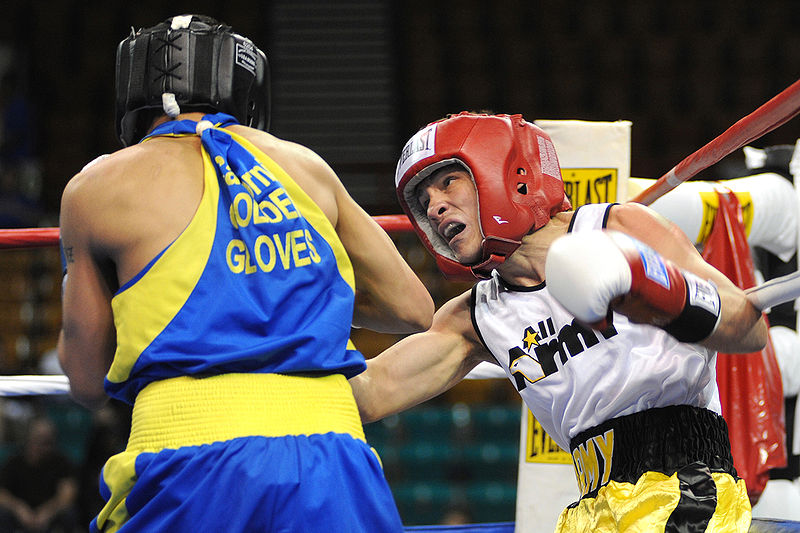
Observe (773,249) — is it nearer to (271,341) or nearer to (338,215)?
(338,215)

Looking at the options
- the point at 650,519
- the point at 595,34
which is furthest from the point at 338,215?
the point at 595,34

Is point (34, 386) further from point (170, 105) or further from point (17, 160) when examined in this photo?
point (17, 160)

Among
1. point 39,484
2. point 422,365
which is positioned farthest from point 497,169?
point 39,484

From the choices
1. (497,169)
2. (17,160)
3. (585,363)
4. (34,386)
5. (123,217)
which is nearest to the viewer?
(123,217)

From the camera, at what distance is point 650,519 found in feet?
5.27

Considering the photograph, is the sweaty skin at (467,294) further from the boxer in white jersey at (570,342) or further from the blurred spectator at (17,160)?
the blurred spectator at (17,160)

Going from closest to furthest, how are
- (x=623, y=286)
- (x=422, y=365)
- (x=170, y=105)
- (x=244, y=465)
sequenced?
(x=623, y=286) < (x=244, y=465) < (x=170, y=105) < (x=422, y=365)

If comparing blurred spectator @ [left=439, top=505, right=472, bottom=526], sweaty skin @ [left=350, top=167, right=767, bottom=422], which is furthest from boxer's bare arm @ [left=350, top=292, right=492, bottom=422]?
blurred spectator @ [left=439, top=505, right=472, bottom=526]

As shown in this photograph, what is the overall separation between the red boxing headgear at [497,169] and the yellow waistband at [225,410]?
547mm

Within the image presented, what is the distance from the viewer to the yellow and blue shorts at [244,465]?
4.45 ft

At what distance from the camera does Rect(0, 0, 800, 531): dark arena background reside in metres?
8.20

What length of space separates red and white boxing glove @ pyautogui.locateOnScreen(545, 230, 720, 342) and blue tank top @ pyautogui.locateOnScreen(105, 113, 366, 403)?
417mm

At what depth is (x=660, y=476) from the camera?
5.40 ft

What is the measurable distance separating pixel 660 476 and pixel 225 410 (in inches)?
30.4
